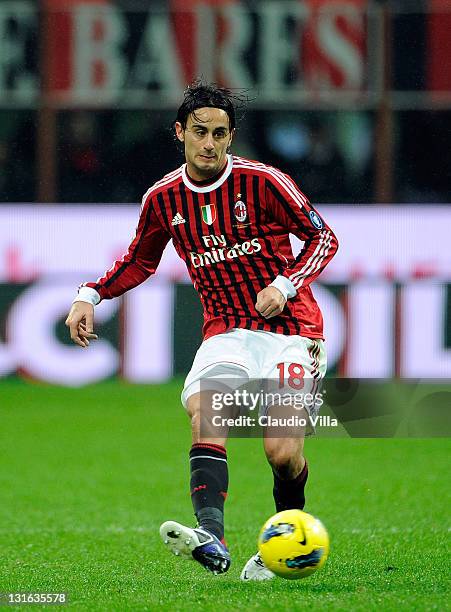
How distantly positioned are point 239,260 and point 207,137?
1.65 feet

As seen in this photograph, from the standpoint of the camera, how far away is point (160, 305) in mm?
12453

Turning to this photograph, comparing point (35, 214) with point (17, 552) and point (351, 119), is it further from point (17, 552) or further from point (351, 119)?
point (17, 552)

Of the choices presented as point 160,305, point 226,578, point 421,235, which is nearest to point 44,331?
point 160,305

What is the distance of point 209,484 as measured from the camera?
4.91m

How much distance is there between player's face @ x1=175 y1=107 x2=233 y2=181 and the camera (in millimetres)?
5129

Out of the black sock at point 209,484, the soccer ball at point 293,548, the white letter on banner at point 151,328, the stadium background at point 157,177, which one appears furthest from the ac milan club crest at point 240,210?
the white letter on banner at point 151,328

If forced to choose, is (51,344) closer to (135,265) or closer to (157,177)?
(157,177)

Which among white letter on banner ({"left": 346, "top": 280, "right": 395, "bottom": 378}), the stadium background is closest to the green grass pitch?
the stadium background

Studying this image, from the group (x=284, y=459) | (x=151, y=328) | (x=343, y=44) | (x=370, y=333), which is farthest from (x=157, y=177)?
(x=284, y=459)

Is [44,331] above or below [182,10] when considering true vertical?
below

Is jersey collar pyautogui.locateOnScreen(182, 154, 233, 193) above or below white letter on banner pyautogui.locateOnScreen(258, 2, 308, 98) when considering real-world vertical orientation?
below

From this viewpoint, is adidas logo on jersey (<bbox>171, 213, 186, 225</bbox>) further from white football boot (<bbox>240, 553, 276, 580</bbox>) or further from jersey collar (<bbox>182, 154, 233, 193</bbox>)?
white football boot (<bbox>240, 553, 276, 580</bbox>)

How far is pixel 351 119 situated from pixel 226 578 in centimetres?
966

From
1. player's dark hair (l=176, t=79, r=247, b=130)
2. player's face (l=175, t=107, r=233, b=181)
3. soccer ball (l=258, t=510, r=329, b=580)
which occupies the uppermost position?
player's dark hair (l=176, t=79, r=247, b=130)
